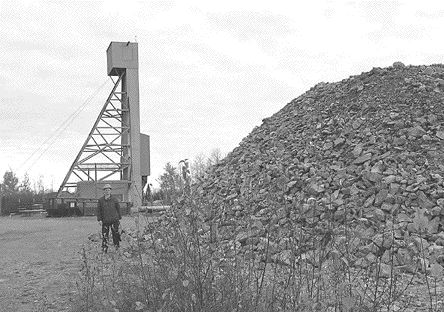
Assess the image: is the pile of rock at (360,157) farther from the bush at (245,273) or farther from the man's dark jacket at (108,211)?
the bush at (245,273)

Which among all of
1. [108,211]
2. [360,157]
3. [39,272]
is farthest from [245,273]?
[108,211]

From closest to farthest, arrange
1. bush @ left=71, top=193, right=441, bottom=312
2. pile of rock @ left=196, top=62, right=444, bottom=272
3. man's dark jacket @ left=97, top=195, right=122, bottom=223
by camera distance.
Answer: bush @ left=71, top=193, right=441, bottom=312 < pile of rock @ left=196, top=62, right=444, bottom=272 < man's dark jacket @ left=97, top=195, right=122, bottom=223

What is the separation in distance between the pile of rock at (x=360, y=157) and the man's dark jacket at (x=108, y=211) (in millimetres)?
1702

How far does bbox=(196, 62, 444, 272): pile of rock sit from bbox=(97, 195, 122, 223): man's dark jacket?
5.58 ft

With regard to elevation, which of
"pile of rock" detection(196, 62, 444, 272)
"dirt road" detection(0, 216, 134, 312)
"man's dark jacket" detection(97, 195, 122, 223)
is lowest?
"dirt road" detection(0, 216, 134, 312)

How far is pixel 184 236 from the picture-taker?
4.11m

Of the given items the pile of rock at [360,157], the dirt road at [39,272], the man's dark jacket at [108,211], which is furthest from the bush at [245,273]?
the man's dark jacket at [108,211]

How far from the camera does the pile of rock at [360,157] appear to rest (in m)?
8.01

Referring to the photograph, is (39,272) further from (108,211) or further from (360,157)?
(360,157)

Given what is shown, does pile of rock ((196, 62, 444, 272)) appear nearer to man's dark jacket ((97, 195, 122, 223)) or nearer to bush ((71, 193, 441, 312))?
man's dark jacket ((97, 195, 122, 223))

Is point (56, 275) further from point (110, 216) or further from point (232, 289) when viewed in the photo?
point (232, 289)

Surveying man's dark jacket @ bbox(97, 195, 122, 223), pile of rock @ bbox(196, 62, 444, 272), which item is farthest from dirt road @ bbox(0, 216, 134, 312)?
pile of rock @ bbox(196, 62, 444, 272)

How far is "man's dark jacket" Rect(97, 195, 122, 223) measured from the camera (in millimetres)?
10234

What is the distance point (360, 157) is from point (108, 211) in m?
4.37
